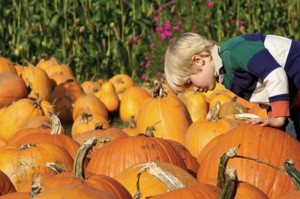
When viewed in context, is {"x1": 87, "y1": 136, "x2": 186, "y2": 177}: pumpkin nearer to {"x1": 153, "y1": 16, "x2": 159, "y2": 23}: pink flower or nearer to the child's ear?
the child's ear

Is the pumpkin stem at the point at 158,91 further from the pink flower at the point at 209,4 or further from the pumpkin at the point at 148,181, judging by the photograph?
the pink flower at the point at 209,4

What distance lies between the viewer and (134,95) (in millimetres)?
8039

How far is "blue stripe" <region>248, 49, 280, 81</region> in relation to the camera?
4359mm

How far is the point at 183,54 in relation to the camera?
4797 millimetres

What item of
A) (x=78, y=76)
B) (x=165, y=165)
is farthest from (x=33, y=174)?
(x=78, y=76)

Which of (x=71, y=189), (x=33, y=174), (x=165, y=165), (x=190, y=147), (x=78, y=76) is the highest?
(x=71, y=189)

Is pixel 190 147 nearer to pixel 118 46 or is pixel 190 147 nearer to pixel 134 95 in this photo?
pixel 134 95

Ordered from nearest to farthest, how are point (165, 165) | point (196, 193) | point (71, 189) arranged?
1. point (71, 189)
2. point (196, 193)
3. point (165, 165)

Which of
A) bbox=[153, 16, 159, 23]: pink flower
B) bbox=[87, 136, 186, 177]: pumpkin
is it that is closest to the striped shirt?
bbox=[87, 136, 186, 177]: pumpkin

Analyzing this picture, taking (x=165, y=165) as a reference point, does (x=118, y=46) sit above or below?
below

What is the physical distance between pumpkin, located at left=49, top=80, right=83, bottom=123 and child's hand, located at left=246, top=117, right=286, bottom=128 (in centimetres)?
451

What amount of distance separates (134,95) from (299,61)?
3579mm

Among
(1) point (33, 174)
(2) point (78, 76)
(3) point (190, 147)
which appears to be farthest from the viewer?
(2) point (78, 76)

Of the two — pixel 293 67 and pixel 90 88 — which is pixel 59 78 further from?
pixel 293 67
